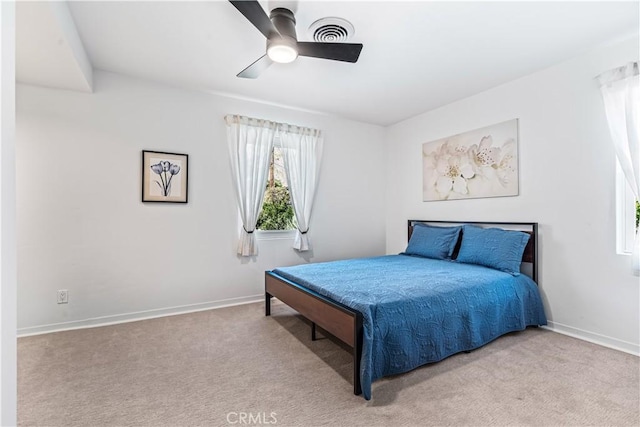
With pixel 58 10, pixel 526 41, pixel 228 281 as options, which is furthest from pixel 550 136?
pixel 58 10

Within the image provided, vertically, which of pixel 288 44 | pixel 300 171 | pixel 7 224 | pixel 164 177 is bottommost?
pixel 7 224

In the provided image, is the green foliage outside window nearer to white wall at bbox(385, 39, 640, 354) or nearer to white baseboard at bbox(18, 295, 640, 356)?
white baseboard at bbox(18, 295, 640, 356)

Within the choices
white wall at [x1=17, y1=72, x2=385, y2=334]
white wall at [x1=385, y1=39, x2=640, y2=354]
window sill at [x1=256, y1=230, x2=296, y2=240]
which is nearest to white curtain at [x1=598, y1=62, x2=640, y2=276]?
white wall at [x1=385, y1=39, x2=640, y2=354]

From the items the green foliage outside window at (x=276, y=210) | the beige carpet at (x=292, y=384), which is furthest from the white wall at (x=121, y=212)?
the beige carpet at (x=292, y=384)

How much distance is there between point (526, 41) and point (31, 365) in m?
4.51

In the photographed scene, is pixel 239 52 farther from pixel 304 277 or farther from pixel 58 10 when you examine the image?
pixel 304 277

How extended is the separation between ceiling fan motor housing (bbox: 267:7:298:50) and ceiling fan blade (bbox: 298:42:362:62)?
8cm

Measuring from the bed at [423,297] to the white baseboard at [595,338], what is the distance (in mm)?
134

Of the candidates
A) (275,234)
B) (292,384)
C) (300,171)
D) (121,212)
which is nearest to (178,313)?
(121,212)

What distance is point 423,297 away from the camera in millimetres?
2188

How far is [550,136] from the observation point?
9.82 feet

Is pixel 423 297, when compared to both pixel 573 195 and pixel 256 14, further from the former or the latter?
pixel 256 14

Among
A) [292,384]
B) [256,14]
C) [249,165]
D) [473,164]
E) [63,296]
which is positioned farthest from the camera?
[249,165]

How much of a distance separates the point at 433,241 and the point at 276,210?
200cm
